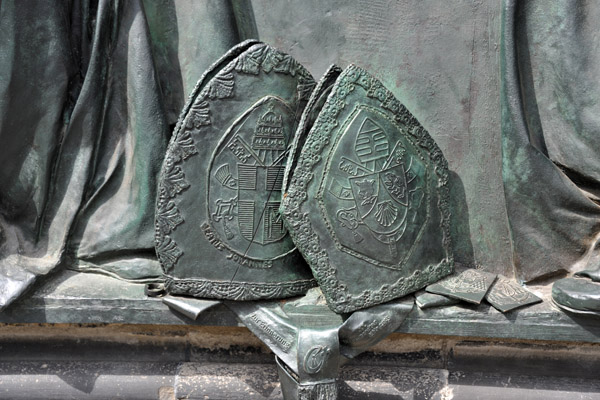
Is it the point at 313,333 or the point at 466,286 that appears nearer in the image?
the point at 313,333

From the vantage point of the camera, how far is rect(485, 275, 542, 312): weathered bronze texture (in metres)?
1.97

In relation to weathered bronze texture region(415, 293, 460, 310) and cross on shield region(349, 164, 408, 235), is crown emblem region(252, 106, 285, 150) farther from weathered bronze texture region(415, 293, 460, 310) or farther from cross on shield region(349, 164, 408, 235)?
weathered bronze texture region(415, 293, 460, 310)

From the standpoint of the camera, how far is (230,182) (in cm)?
195

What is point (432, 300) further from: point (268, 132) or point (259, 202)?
point (268, 132)

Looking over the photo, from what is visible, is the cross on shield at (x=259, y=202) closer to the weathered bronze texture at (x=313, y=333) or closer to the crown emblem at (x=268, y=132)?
the crown emblem at (x=268, y=132)

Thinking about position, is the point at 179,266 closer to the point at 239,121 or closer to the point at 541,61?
the point at 239,121

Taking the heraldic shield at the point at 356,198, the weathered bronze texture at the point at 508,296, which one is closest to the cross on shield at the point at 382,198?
the heraldic shield at the point at 356,198

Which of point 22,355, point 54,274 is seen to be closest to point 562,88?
point 54,274

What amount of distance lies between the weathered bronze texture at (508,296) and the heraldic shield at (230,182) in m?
0.62

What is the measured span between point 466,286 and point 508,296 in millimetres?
125

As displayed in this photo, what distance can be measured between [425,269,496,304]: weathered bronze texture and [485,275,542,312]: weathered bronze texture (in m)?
0.02

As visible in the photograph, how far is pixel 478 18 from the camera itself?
214cm

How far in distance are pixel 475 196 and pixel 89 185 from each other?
1.20 metres

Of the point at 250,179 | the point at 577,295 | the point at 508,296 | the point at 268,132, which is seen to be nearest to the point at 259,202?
the point at 250,179
